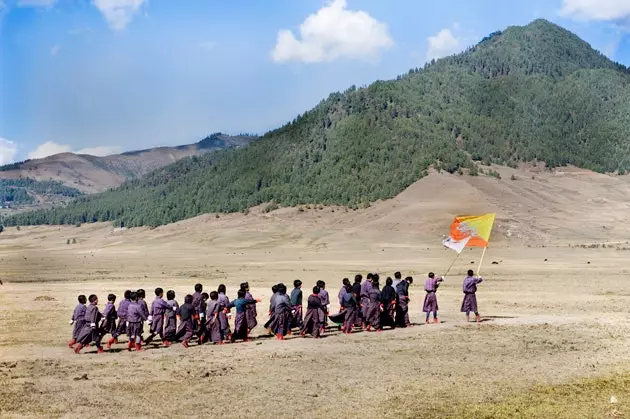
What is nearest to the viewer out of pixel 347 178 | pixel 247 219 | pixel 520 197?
pixel 520 197

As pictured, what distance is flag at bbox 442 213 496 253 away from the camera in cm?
2598

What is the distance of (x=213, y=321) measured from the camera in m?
21.5

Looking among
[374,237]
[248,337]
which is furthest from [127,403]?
[374,237]

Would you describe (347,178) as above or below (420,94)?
below

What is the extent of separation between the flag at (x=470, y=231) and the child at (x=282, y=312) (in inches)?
276

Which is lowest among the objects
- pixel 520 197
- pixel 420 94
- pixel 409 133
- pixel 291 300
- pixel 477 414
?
pixel 477 414

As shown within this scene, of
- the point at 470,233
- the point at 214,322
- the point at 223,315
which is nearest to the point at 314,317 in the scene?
the point at 223,315

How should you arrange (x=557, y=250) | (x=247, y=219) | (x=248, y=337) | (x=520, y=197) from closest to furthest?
1. (x=248, y=337)
2. (x=557, y=250)
3. (x=520, y=197)
4. (x=247, y=219)

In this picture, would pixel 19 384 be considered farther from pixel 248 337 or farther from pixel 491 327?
pixel 491 327

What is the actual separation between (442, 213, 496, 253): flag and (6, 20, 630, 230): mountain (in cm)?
8940

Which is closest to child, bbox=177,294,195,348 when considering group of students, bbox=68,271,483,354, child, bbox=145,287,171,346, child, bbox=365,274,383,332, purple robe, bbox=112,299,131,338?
group of students, bbox=68,271,483,354

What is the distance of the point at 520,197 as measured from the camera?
366 ft

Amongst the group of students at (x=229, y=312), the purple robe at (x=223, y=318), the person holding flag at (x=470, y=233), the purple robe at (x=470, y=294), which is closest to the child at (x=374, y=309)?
the group of students at (x=229, y=312)

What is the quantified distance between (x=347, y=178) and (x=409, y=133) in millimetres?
21067
